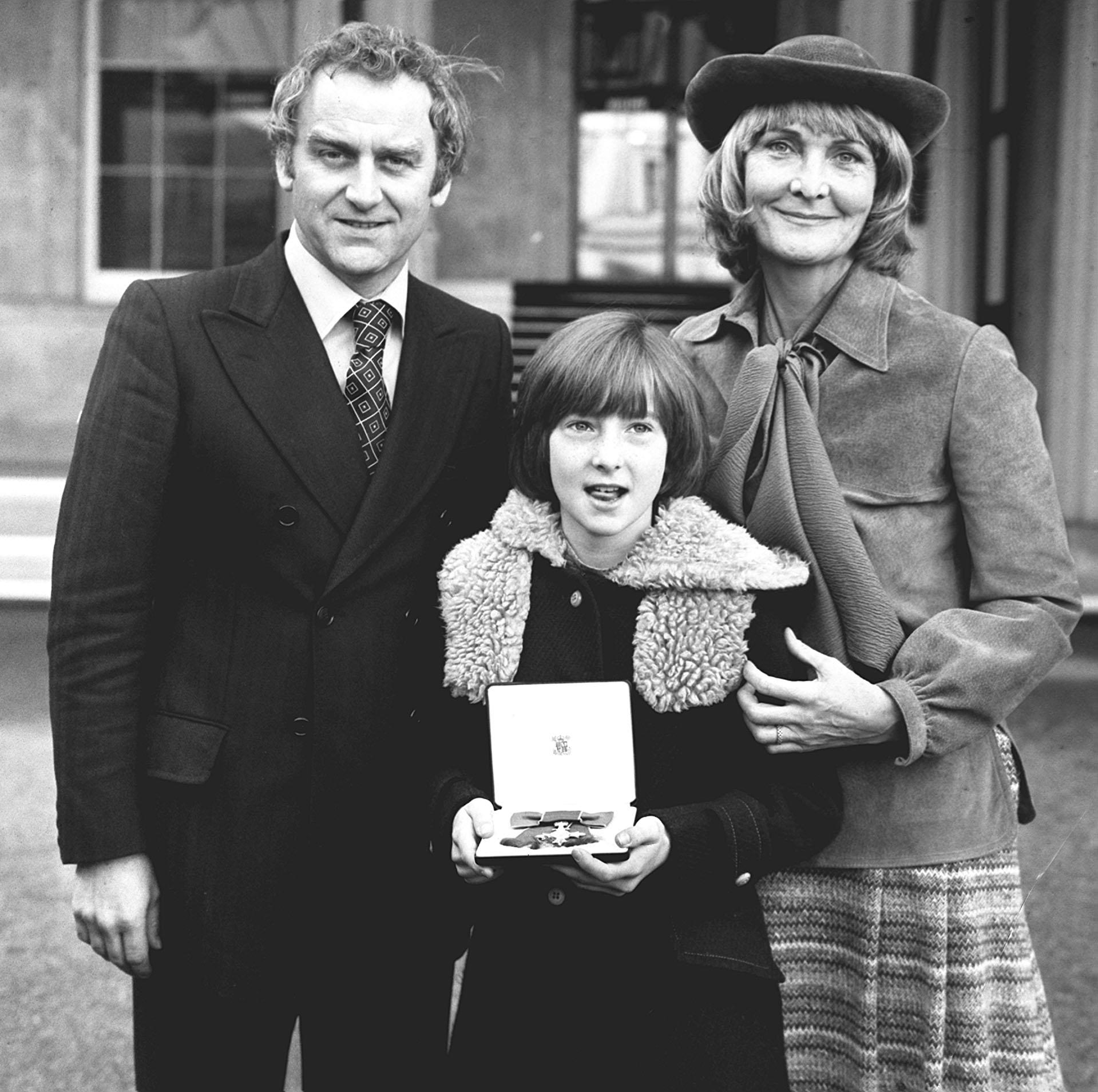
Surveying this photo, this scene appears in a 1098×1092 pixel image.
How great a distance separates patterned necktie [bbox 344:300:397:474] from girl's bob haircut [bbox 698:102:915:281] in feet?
1.92

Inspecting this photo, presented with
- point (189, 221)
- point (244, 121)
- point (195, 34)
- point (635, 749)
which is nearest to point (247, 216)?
point (189, 221)

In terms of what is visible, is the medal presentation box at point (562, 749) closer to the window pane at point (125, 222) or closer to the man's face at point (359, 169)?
the man's face at point (359, 169)

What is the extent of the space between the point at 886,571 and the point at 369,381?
84cm

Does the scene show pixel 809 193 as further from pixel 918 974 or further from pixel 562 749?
pixel 918 974

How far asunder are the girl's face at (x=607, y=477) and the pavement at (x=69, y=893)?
2.07 metres

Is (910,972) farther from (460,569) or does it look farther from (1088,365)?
(1088,365)

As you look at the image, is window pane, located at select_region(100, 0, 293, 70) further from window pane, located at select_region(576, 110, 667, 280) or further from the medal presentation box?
the medal presentation box

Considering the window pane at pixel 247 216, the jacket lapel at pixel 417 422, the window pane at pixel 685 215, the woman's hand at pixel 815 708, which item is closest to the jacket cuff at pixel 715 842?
the woman's hand at pixel 815 708

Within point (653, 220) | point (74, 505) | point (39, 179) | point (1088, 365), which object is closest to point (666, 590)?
point (74, 505)

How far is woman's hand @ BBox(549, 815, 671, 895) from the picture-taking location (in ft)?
6.03

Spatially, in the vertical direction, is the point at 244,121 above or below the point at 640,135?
below

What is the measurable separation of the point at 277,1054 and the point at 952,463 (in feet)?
4.53

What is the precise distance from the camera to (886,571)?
2172mm

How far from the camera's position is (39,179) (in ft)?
26.0
